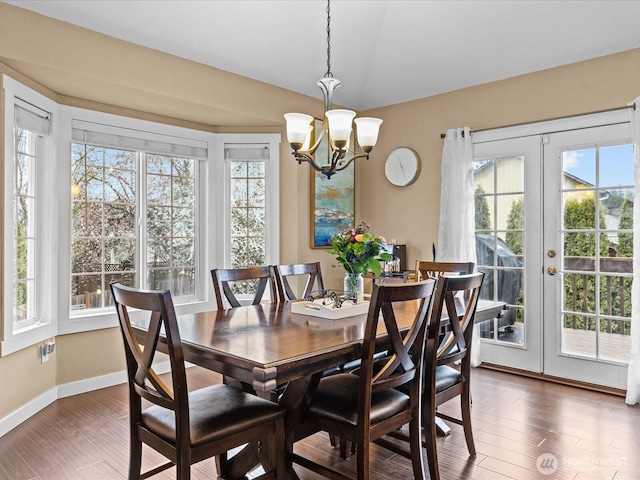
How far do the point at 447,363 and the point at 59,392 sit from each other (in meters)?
2.89

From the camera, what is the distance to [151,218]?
A: 13.6 feet

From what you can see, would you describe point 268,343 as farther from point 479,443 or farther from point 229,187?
point 229,187

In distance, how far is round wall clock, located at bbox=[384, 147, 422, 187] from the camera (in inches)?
187

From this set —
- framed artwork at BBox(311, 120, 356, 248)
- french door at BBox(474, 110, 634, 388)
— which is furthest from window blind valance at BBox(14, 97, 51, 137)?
french door at BBox(474, 110, 634, 388)

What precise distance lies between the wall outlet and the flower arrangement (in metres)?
2.29

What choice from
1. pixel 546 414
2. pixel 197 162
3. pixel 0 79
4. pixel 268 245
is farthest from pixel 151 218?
pixel 546 414

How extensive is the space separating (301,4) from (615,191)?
283cm

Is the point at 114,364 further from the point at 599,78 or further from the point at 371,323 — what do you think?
the point at 599,78

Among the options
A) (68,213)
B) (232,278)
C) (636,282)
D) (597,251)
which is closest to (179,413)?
(232,278)

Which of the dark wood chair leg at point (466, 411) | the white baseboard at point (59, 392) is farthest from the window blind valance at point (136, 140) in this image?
the dark wood chair leg at point (466, 411)

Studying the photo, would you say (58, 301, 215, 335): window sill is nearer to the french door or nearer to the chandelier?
the chandelier

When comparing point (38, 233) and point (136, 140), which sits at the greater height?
point (136, 140)

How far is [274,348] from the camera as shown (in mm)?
1774

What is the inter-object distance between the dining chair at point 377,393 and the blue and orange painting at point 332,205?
267 centimetres
